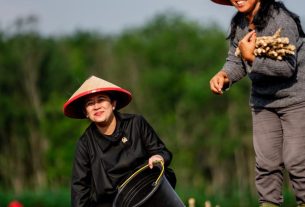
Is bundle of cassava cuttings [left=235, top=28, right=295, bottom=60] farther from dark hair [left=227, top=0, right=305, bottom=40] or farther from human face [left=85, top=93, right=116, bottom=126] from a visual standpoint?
human face [left=85, top=93, right=116, bottom=126]

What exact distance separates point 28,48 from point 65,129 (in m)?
4.70

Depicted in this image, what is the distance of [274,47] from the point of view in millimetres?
4836

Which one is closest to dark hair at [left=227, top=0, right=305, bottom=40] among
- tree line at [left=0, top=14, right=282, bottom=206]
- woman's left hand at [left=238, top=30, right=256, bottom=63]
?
woman's left hand at [left=238, top=30, right=256, bottom=63]

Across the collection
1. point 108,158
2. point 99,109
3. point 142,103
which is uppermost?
point 99,109

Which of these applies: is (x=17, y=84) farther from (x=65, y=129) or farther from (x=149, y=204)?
(x=149, y=204)

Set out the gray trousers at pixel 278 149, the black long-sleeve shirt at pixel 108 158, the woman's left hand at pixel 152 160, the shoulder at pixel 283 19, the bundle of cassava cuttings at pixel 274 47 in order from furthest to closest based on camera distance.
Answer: the black long-sleeve shirt at pixel 108 158 < the woman's left hand at pixel 152 160 < the gray trousers at pixel 278 149 < the shoulder at pixel 283 19 < the bundle of cassava cuttings at pixel 274 47

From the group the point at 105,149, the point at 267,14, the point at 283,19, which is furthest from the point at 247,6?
the point at 105,149

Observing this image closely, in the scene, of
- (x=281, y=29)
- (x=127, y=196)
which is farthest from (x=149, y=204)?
(x=281, y=29)

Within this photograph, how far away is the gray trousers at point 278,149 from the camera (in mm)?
5180

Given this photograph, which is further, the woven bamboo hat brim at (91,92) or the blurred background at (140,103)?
the blurred background at (140,103)

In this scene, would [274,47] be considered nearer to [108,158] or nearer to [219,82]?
[219,82]

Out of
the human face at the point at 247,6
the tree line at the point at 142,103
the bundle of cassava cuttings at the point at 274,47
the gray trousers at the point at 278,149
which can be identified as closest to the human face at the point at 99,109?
the gray trousers at the point at 278,149

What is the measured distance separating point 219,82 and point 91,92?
975 millimetres

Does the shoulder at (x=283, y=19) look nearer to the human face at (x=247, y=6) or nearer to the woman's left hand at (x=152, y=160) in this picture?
the human face at (x=247, y=6)
